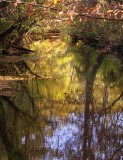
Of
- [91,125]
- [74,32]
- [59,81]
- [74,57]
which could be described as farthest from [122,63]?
[91,125]

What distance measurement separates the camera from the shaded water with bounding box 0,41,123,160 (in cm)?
709

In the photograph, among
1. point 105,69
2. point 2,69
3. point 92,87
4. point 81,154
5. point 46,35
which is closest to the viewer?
point 81,154

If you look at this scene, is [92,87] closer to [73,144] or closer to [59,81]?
[59,81]

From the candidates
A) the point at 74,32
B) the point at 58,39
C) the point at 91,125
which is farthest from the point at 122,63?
the point at 58,39

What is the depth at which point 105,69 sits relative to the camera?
18.2 m

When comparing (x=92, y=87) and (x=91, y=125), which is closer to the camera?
(x=91, y=125)

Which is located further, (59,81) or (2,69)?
(2,69)

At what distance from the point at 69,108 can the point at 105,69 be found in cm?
853

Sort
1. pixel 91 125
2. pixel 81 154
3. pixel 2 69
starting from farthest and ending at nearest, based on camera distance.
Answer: pixel 2 69, pixel 91 125, pixel 81 154

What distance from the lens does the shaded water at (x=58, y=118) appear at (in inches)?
279

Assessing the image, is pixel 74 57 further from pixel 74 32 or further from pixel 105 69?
pixel 74 32

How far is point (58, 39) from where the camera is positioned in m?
35.2

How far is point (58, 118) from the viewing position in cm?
906

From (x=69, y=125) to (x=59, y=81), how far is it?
537cm
